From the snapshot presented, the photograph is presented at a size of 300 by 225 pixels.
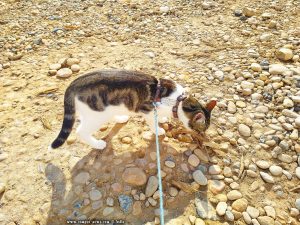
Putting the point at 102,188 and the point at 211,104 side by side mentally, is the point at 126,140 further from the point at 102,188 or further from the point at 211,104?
the point at 211,104

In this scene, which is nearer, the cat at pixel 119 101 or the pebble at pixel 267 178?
the cat at pixel 119 101

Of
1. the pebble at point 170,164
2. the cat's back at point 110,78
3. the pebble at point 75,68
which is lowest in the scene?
the pebble at point 170,164

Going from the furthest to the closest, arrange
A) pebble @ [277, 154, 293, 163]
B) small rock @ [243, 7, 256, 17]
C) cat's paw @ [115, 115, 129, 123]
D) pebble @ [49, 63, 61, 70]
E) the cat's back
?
small rock @ [243, 7, 256, 17]
pebble @ [49, 63, 61, 70]
cat's paw @ [115, 115, 129, 123]
pebble @ [277, 154, 293, 163]
the cat's back

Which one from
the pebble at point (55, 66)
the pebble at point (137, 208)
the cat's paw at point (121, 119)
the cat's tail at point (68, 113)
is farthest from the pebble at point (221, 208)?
the pebble at point (55, 66)

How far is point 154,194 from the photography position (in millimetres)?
3199

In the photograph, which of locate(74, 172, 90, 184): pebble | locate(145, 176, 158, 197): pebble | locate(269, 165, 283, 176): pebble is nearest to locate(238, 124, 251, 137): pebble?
locate(269, 165, 283, 176): pebble

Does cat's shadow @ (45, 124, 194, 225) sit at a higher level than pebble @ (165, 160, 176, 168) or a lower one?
lower

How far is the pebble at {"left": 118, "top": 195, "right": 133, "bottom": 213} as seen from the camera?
311cm

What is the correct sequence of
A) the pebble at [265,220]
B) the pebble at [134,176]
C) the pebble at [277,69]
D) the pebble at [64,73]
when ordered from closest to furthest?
the pebble at [265,220], the pebble at [134,176], the pebble at [277,69], the pebble at [64,73]

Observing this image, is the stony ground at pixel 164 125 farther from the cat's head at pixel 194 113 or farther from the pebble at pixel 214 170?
the cat's head at pixel 194 113

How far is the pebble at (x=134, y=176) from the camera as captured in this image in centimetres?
328

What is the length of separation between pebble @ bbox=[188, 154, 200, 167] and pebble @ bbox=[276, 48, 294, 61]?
2376mm

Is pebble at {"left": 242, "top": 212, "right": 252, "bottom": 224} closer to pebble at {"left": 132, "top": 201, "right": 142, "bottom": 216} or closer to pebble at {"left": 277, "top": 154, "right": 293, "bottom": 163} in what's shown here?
pebble at {"left": 277, "top": 154, "right": 293, "bottom": 163}

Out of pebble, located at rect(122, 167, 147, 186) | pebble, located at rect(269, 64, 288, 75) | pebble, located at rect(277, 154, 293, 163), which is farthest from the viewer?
pebble, located at rect(269, 64, 288, 75)
